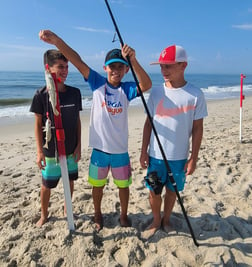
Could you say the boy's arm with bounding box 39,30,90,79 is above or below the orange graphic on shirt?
above

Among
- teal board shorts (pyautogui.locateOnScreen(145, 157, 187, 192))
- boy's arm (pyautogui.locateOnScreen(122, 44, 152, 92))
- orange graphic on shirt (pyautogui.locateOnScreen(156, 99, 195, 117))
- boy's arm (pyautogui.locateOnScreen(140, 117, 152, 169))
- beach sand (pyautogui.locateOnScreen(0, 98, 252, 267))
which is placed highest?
boy's arm (pyautogui.locateOnScreen(122, 44, 152, 92))

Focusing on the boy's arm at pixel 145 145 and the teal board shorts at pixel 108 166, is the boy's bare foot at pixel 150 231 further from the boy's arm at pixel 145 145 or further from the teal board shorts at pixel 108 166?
the boy's arm at pixel 145 145

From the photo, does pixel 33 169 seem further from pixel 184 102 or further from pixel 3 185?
pixel 184 102

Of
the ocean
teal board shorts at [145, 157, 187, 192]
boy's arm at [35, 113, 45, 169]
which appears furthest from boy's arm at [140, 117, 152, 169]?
the ocean

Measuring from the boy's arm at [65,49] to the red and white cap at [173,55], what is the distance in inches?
29.5

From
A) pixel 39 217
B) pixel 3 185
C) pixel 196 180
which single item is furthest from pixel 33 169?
pixel 196 180

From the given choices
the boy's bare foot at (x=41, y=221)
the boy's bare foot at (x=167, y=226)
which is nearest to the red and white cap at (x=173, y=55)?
the boy's bare foot at (x=167, y=226)

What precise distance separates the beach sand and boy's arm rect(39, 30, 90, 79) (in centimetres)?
165

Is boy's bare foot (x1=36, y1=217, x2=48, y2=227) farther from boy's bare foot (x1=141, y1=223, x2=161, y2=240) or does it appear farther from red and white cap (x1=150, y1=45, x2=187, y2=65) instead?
red and white cap (x1=150, y1=45, x2=187, y2=65)

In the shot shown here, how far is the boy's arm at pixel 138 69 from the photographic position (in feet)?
7.75

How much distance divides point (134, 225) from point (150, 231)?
0.75 feet

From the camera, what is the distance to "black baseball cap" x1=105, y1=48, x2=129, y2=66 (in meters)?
2.65

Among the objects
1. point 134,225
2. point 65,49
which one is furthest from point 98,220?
point 65,49

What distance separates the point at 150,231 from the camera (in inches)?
112
